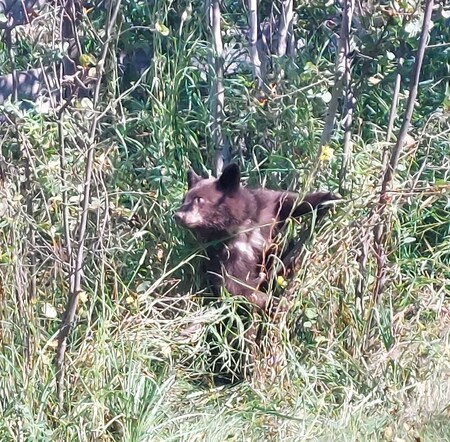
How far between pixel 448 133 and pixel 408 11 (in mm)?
1290

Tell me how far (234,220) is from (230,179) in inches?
10.0

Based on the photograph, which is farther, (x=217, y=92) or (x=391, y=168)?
(x=217, y=92)

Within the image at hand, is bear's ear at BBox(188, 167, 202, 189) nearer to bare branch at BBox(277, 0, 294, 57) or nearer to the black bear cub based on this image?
the black bear cub

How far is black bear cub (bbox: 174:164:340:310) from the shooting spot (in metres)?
5.75

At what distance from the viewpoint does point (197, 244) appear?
19.5ft

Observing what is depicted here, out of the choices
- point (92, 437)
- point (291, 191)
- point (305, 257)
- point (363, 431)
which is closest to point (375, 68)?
point (291, 191)

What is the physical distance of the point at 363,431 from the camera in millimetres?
4719

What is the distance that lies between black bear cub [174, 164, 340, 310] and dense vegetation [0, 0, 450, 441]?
152 mm

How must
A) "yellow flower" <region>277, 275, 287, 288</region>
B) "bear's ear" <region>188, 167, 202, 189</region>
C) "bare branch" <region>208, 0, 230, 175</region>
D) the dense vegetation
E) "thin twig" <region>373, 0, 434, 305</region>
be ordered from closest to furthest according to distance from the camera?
1. the dense vegetation
2. "thin twig" <region>373, 0, 434, 305</region>
3. "yellow flower" <region>277, 275, 287, 288</region>
4. "bear's ear" <region>188, 167, 202, 189</region>
5. "bare branch" <region>208, 0, 230, 175</region>

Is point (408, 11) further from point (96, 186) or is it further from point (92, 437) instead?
point (92, 437)

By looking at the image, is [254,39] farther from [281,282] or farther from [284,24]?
[281,282]

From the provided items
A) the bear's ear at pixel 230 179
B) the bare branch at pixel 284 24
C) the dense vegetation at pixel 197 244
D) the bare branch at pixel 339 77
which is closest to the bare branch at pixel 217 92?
the dense vegetation at pixel 197 244

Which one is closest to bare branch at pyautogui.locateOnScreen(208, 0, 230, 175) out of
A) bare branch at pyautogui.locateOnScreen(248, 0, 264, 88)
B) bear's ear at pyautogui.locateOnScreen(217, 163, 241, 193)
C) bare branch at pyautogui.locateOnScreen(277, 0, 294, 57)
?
bare branch at pyautogui.locateOnScreen(248, 0, 264, 88)

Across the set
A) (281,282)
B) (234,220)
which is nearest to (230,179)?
(234,220)
